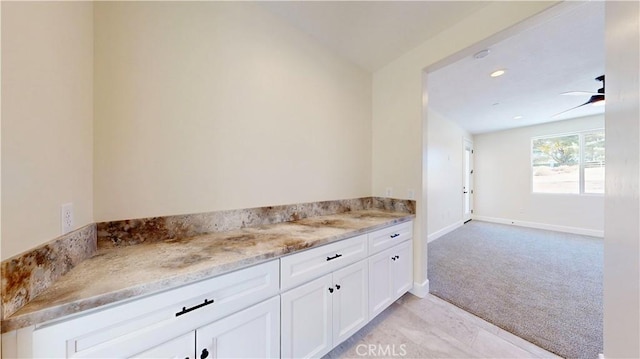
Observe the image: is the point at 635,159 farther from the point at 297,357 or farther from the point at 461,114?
the point at 461,114

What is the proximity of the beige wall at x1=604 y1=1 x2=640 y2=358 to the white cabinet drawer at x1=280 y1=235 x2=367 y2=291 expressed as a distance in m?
1.10

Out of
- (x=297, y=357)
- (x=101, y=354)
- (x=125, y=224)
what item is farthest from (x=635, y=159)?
(x=125, y=224)

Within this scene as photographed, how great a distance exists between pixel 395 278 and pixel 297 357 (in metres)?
1.09

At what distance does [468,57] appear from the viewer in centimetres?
221

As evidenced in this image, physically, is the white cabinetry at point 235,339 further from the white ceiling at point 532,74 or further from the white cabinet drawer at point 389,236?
the white ceiling at point 532,74

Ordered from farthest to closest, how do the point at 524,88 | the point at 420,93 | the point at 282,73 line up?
the point at 524,88 → the point at 420,93 → the point at 282,73

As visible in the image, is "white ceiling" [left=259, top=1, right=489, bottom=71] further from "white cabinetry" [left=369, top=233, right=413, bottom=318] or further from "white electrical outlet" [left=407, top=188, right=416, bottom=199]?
"white cabinetry" [left=369, top=233, right=413, bottom=318]

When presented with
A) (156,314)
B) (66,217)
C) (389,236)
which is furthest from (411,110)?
(66,217)

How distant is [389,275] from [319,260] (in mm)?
875

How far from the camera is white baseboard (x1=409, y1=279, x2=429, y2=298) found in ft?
7.00

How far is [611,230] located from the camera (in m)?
0.70

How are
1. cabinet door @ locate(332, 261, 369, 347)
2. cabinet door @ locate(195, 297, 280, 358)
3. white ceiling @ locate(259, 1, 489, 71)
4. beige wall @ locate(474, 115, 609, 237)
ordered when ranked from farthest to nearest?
beige wall @ locate(474, 115, 609, 237) < white ceiling @ locate(259, 1, 489, 71) < cabinet door @ locate(332, 261, 369, 347) < cabinet door @ locate(195, 297, 280, 358)

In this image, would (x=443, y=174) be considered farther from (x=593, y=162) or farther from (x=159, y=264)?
(x=159, y=264)

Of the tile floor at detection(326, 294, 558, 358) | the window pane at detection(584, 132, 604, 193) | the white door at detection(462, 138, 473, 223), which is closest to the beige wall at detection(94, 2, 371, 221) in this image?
the tile floor at detection(326, 294, 558, 358)
